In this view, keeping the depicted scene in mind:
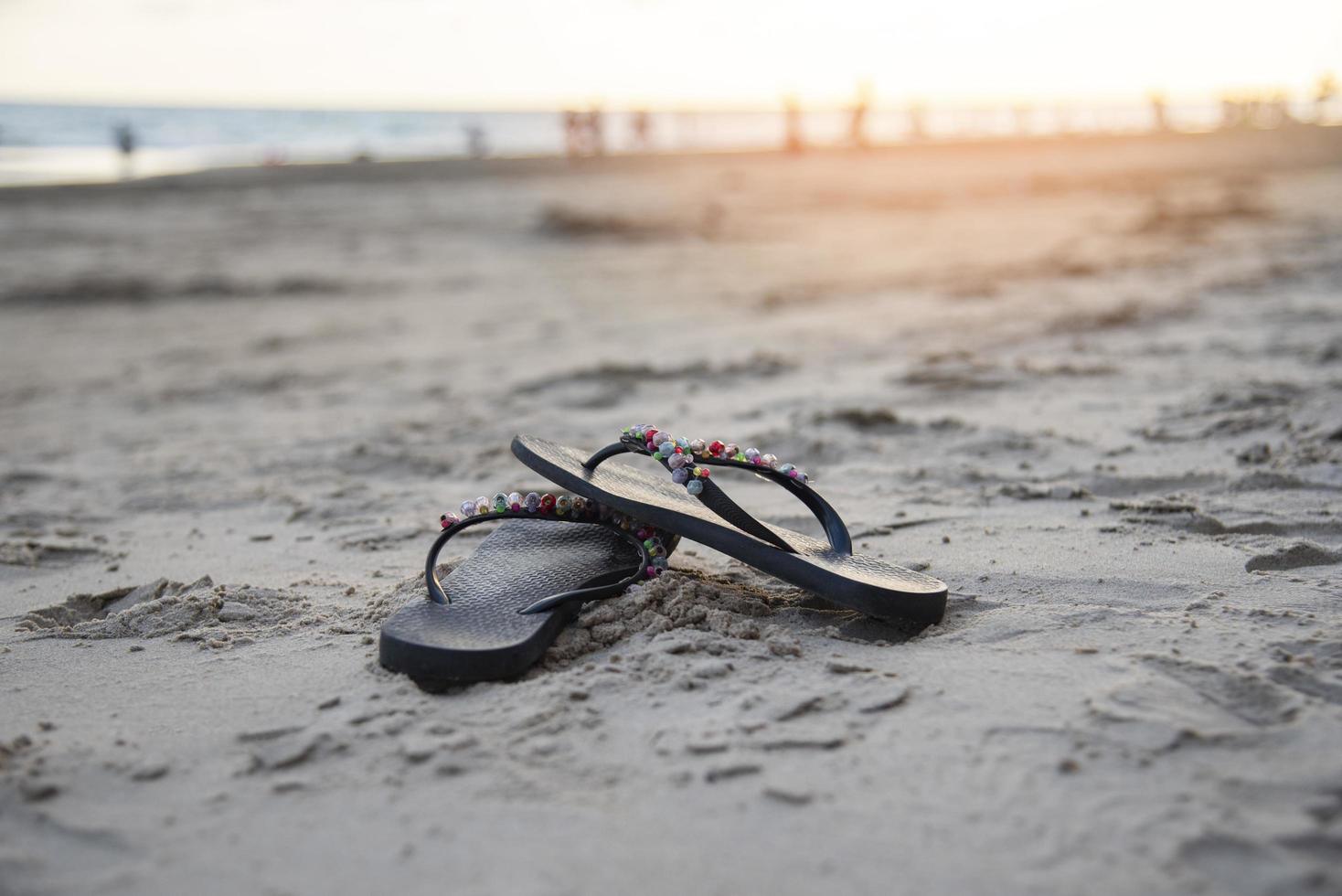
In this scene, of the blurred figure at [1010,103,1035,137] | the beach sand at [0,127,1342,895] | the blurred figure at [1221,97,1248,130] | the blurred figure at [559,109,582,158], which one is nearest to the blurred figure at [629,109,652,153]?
the blurred figure at [559,109,582,158]

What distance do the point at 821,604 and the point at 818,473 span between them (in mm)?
1184

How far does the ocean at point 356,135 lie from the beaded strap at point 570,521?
16.6m

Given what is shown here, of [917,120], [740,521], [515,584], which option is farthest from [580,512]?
[917,120]

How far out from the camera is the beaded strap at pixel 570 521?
1920 mm

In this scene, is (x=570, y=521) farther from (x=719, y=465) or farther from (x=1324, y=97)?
(x=1324, y=97)

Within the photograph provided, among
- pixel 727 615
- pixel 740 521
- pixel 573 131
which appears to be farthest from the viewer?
pixel 573 131

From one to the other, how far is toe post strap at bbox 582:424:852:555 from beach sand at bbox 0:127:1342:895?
6.2 inches

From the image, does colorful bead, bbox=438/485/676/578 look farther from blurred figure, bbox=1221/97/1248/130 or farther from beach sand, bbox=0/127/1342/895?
blurred figure, bbox=1221/97/1248/130

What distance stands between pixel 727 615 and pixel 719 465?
34cm

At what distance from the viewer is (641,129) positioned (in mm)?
23578

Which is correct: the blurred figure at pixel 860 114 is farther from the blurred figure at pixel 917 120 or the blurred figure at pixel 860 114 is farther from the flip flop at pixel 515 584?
the flip flop at pixel 515 584

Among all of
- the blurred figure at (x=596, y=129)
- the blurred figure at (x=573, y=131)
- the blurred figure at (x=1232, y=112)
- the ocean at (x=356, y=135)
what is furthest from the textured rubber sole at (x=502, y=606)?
the blurred figure at (x=1232, y=112)

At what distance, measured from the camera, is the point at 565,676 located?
1690 mm

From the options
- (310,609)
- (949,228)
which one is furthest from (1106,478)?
(949,228)
